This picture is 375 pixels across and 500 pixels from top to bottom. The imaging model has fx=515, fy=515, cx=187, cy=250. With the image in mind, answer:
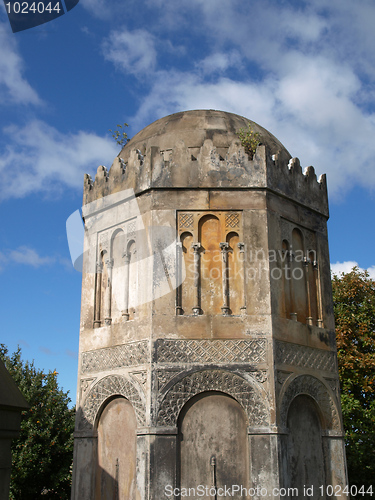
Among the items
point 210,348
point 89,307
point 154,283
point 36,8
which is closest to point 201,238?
point 154,283

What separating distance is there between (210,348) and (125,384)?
6.33ft

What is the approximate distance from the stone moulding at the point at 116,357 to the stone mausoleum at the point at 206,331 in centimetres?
4

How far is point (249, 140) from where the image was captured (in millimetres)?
12133

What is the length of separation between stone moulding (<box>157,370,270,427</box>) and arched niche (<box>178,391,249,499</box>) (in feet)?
0.51

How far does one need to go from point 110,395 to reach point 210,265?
11.4 feet

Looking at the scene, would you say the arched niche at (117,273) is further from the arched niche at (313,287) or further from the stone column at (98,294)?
the arched niche at (313,287)

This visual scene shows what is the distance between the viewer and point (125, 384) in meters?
10.6

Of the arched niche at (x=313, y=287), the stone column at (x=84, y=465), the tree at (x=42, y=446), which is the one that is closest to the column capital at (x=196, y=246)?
the arched niche at (x=313, y=287)

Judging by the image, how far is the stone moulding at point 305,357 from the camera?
10562 mm

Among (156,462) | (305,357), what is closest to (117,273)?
(156,462)

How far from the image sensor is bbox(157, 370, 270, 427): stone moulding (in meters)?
9.93

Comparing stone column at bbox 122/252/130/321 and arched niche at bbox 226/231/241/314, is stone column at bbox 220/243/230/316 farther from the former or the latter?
stone column at bbox 122/252/130/321

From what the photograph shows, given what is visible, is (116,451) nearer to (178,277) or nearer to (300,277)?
(178,277)

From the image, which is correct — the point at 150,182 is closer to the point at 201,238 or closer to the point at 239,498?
the point at 201,238
